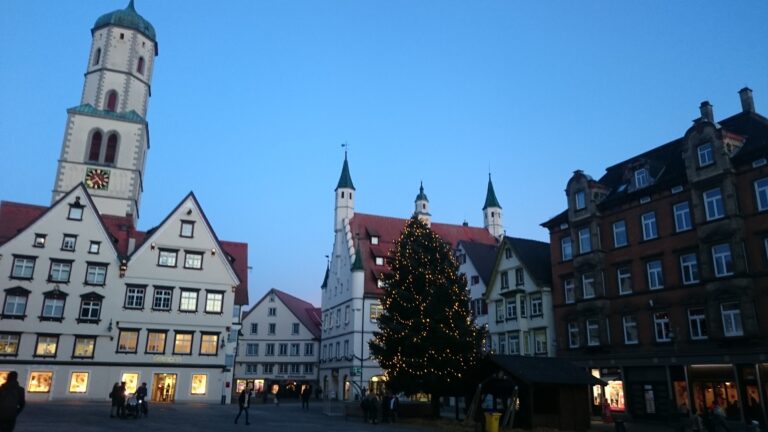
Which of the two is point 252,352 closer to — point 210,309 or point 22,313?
point 210,309

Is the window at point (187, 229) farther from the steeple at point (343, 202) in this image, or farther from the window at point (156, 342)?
the steeple at point (343, 202)

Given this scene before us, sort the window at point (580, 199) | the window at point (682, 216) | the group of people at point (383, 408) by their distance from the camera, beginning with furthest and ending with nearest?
the window at point (580, 199)
the window at point (682, 216)
the group of people at point (383, 408)

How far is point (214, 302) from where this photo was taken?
47906 mm

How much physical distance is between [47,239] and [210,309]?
13.7m

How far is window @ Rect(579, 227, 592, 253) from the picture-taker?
40000 millimetres

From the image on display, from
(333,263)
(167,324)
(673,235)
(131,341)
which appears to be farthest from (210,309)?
(673,235)

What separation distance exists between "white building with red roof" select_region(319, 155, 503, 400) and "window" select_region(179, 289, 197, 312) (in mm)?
17059

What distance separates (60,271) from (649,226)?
4308 centimetres

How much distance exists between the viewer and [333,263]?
226 ft

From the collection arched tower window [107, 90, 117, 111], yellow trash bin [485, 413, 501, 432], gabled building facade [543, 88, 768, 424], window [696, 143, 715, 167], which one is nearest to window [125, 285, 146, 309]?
arched tower window [107, 90, 117, 111]

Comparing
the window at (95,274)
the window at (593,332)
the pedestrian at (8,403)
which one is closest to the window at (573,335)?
the window at (593,332)

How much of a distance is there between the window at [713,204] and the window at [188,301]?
37571mm

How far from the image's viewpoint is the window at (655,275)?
3472 centimetres

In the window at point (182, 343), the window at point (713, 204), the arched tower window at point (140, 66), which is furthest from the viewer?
the arched tower window at point (140, 66)
